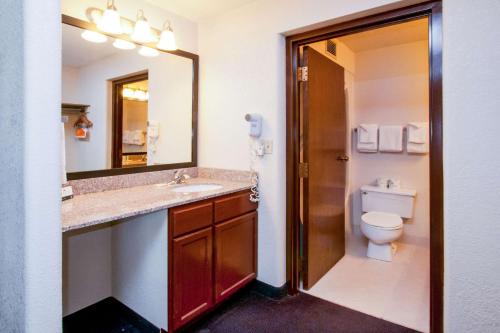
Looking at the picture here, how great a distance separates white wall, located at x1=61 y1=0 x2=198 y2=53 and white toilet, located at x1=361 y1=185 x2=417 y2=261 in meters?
2.34

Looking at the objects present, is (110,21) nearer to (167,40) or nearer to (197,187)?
(167,40)

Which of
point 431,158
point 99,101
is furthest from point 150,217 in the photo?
point 431,158

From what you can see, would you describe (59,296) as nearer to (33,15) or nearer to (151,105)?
(33,15)

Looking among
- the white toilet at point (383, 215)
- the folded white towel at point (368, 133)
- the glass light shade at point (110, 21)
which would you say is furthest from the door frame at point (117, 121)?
the folded white towel at point (368, 133)

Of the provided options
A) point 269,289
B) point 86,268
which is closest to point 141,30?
point 86,268

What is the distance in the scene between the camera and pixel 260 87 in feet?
7.08

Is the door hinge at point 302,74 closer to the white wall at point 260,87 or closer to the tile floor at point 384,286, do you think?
the white wall at point 260,87

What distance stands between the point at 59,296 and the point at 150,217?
0.62 meters

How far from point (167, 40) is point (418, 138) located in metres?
2.68

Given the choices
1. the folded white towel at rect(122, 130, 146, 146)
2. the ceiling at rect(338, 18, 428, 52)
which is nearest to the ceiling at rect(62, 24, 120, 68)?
the folded white towel at rect(122, 130, 146, 146)

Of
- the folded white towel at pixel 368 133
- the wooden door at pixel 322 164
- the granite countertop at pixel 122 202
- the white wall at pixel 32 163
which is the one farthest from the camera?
the folded white towel at pixel 368 133

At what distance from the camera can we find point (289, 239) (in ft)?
7.20

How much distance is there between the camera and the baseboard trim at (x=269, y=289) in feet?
7.00

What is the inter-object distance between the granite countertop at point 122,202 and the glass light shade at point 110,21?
3.48 feet
